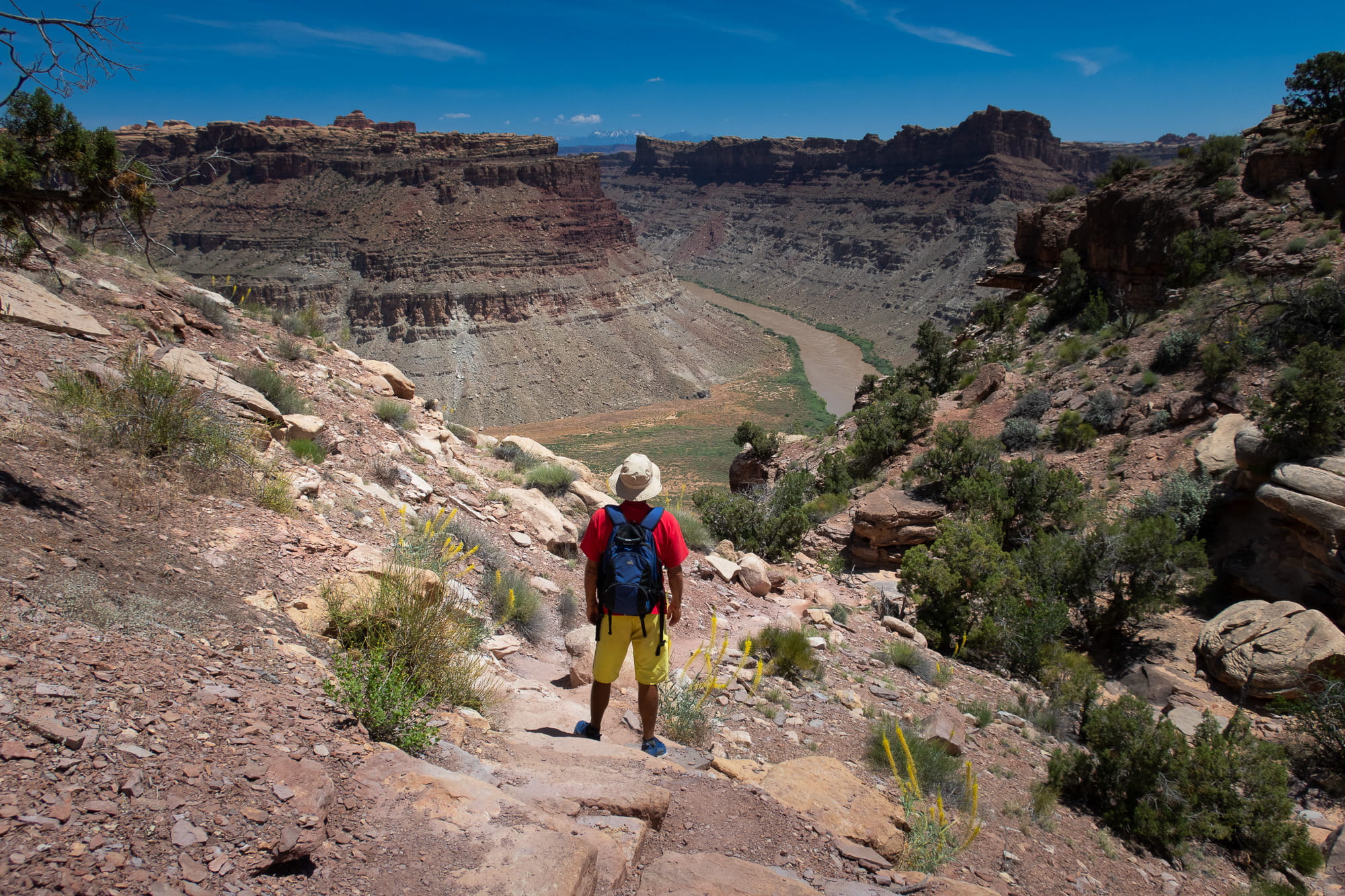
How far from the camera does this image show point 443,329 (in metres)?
51.4

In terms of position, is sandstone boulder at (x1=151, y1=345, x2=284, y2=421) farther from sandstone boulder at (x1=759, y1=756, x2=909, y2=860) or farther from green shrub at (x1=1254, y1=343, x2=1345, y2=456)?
green shrub at (x1=1254, y1=343, x2=1345, y2=456)

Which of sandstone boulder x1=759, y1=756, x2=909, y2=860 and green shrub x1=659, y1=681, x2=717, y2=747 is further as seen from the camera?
green shrub x1=659, y1=681, x2=717, y2=747

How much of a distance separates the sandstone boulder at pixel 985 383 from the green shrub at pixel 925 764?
1382cm

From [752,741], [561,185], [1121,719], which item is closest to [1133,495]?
[1121,719]

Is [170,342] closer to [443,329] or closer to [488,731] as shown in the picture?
[488,731]

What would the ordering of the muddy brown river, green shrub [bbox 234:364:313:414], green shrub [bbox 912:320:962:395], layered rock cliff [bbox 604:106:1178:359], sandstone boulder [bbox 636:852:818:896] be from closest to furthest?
1. sandstone boulder [bbox 636:852:818:896]
2. green shrub [bbox 234:364:313:414]
3. green shrub [bbox 912:320:962:395]
4. the muddy brown river
5. layered rock cliff [bbox 604:106:1178:359]

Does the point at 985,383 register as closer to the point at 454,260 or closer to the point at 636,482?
the point at 636,482

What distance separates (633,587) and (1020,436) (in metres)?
13.3

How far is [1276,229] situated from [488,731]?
19.8 m

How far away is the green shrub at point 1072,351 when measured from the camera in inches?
694

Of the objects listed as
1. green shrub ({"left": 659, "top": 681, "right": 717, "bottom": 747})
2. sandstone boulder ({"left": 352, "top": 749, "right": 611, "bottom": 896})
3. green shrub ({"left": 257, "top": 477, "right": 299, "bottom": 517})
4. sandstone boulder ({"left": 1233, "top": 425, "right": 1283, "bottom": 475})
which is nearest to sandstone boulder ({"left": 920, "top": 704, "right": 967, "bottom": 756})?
green shrub ({"left": 659, "top": 681, "right": 717, "bottom": 747})

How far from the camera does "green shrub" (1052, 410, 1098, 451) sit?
46.8 feet

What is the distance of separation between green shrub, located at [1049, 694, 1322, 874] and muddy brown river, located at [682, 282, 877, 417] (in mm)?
43756

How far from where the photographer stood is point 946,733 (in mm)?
5926
